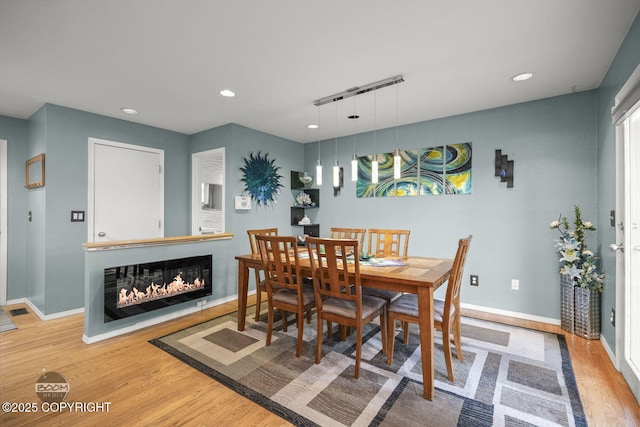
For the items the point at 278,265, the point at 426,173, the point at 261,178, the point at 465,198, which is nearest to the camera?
the point at 278,265

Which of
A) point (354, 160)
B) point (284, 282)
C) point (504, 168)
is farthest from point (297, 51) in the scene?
point (504, 168)

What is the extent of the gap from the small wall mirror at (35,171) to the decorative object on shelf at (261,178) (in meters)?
2.18

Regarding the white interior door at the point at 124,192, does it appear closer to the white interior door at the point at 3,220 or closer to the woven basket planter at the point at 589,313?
the white interior door at the point at 3,220

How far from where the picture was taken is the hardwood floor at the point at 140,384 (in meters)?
1.73

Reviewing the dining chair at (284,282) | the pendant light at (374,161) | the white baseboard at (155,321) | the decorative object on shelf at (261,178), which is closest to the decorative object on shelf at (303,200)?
the decorative object on shelf at (261,178)

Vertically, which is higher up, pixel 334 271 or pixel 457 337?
pixel 334 271

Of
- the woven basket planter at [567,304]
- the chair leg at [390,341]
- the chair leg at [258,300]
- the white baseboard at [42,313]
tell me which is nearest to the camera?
the chair leg at [390,341]

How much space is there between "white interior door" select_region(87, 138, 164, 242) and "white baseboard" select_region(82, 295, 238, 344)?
1.36 meters

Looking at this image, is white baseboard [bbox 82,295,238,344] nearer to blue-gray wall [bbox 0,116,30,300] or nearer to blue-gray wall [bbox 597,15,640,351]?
blue-gray wall [bbox 0,116,30,300]

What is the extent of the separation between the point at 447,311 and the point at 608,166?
1.94 meters

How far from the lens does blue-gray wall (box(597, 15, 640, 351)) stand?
2118 mm

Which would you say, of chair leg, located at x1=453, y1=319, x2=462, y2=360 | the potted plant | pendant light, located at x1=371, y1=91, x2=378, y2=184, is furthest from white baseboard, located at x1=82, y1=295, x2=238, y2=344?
the potted plant

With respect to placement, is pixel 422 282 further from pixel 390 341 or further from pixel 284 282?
pixel 284 282

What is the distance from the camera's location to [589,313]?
107 inches
